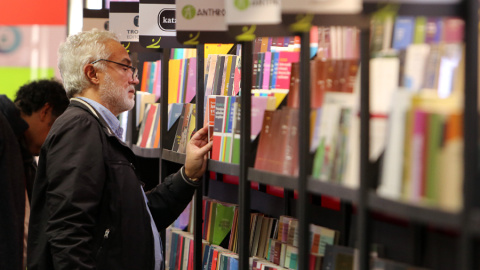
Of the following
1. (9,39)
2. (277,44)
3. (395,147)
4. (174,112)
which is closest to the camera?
(395,147)

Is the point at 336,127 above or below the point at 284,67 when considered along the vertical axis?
below

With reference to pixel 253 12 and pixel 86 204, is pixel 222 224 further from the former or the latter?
pixel 253 12

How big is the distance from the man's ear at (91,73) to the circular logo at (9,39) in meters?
5.54

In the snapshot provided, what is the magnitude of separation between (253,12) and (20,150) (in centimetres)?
237

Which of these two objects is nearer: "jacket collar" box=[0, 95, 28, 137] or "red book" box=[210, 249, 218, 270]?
"red book" box=[210, 249, 218, 270]

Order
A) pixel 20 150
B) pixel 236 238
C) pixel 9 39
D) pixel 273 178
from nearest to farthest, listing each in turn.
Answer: pixel 273 178, pixel 236 238, pixel 20 150, pixel 9 39

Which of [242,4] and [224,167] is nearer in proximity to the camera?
[242,4]

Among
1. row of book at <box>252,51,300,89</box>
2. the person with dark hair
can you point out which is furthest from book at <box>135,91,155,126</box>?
row of book at <box>252,51,300,89</box>

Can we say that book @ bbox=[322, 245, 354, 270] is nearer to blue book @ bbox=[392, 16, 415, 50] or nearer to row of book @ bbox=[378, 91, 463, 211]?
row of book @ bbox=[378, 91, 463, 211]

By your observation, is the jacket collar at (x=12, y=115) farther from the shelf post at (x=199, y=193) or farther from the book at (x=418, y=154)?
the book at (x=418, y=154)

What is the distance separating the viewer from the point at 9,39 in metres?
8.53

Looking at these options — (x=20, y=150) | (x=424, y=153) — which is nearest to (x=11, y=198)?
(x=20, y=150)

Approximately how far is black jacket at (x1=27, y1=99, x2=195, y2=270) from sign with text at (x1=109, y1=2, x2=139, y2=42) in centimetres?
129

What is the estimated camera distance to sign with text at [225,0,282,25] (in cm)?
246
